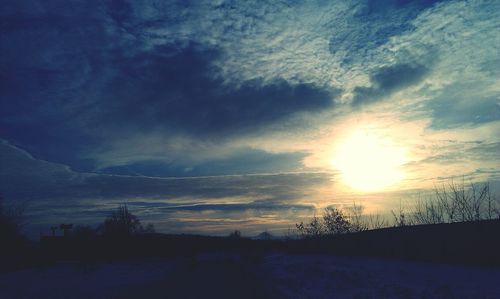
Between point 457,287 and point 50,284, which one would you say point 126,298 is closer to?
point 50,284

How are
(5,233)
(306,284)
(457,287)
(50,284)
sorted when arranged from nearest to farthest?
(457,287) → (306,284) → (50,284) → (5,233)

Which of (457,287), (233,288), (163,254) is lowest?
(163,254)

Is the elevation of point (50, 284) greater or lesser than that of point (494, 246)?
lesser

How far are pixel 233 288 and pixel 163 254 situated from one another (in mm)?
34795

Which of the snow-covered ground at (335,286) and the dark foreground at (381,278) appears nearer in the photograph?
the snow-covered ground at (335,286)

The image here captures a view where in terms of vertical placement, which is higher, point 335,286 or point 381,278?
point 381,278

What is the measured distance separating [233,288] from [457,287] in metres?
9.42

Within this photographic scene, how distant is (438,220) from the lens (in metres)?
21.3

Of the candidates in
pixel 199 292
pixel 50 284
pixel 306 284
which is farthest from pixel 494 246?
pixel 50 284

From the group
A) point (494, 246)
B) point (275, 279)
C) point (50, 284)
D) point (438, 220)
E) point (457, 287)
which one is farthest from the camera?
point (438, 220)

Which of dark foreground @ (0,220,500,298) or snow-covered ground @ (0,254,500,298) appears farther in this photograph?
dark foreground @ (0,220,500,298)

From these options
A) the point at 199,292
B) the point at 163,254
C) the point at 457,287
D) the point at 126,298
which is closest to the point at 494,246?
the point at 457,287

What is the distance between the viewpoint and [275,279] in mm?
17141

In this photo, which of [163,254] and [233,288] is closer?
[233,288]
